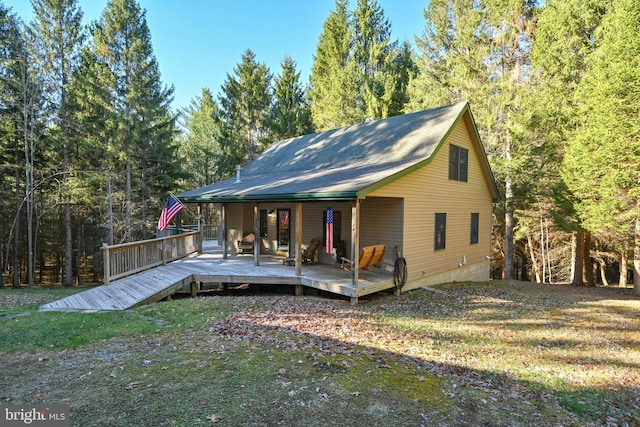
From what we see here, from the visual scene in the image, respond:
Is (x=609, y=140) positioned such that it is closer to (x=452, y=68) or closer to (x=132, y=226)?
(x=452, y=68)

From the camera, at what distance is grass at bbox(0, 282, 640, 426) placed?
11.2 feet

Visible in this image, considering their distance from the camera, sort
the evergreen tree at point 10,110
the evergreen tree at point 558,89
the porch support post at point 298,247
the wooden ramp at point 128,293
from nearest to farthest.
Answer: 1. the wooden ramp at point 128,293
2. the porch support post at point 298,247
3. the evergreen tree at point 558,89
4. the evergreen tree at point 10,110

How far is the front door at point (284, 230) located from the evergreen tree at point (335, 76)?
13.8 meters

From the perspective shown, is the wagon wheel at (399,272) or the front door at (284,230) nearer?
the wagon wheel at (399,272)

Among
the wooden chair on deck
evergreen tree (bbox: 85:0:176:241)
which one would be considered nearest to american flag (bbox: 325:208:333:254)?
the wooden chair on deck

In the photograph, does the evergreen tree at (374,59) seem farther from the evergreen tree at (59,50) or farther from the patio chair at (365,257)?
the evergreen tree at (59,50)

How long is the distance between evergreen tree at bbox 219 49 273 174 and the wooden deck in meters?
16.0

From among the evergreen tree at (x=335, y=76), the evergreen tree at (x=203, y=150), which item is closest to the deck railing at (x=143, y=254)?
the evergreen tree at (x=203, y=150)

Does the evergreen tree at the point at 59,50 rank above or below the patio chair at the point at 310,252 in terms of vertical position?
above

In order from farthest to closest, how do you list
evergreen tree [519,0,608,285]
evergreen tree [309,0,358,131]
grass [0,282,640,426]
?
evergreen tree [309,0,358,131] < evergreen tree [519,0,608,285] < grass [0,282,640,426]

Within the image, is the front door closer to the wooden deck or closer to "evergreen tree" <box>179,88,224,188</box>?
the wooden deck

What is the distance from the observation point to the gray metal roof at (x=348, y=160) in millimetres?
8758

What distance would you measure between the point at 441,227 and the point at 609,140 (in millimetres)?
5930

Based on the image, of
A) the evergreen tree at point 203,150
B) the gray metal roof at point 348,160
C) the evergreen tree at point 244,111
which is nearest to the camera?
the gray metal roof at point 348,160
